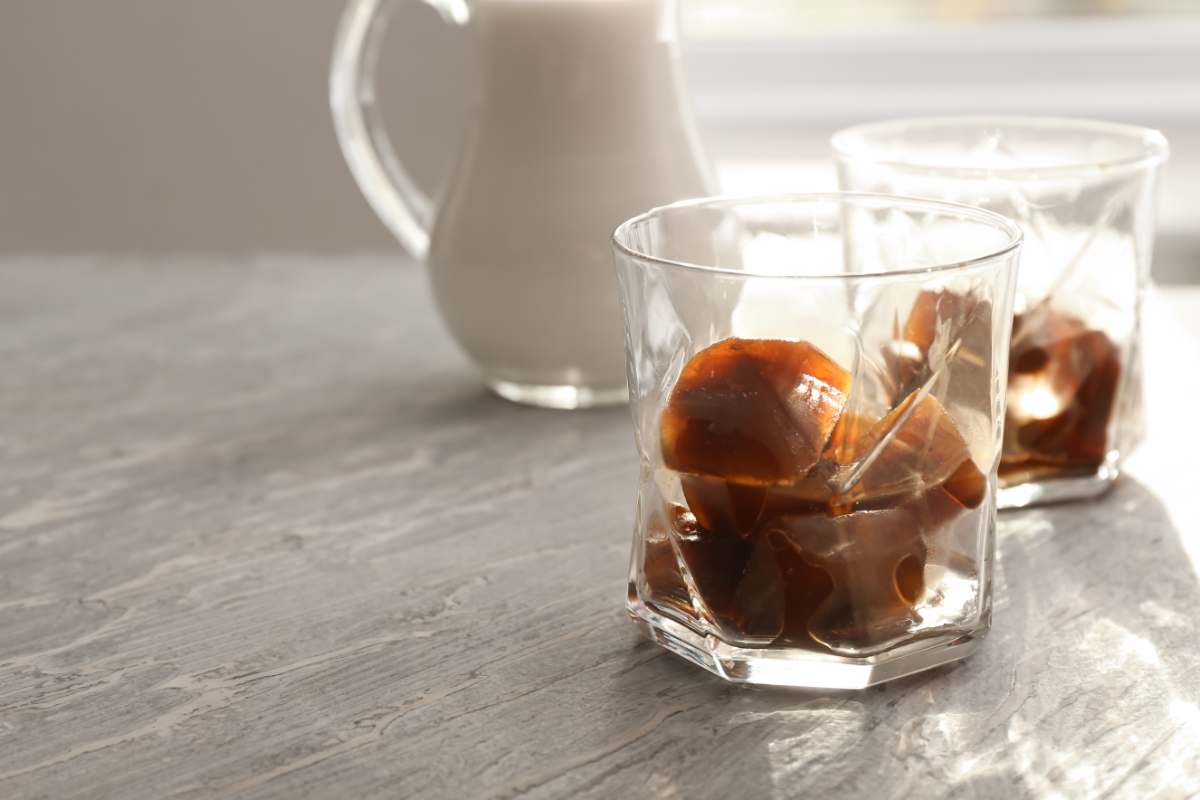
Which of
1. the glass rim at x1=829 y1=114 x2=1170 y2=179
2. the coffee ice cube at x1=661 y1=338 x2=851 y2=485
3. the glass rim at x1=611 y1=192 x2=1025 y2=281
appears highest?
the glass rim at x1=611 y1=192 x2=1025 y2=281

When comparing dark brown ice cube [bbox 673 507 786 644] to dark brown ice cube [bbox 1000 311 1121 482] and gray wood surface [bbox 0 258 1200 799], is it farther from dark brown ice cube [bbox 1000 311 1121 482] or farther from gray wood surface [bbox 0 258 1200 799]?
dark brown ice cube [bbox 1000 311 1121 482]

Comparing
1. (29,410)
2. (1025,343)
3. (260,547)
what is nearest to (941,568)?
(1025,343)

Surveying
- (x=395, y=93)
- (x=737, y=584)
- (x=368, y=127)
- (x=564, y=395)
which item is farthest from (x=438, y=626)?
(x=395, y=93)

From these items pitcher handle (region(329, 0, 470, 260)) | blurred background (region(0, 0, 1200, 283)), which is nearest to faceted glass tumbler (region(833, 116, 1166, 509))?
pitcher handle (region(329, 0, 470, 260))

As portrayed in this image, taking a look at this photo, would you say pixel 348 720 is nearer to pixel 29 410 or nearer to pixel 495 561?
pixel 495 561

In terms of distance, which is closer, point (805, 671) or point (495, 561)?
point (805, 671)

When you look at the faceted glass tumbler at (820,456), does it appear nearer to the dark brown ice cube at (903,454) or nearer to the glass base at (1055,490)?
the dark brown ice cube at (903,454)
